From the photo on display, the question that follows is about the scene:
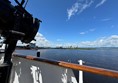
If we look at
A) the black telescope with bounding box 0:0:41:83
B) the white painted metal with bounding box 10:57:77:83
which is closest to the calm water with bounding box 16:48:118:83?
the white painted metal with bounding box 10:57:77:83

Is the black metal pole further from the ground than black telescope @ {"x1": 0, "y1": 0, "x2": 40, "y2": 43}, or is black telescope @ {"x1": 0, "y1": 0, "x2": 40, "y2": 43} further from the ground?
black telescope @ {"x1": 0, "y1": 0, "x2": 40, "y2": 43}

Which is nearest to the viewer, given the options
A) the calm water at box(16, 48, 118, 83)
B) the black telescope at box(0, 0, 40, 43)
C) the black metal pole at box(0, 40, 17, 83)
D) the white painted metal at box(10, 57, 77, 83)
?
the black telescope at box(0, 0, 40, 43)

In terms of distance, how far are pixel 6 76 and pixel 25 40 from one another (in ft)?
1.19

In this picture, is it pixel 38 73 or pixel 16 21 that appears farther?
pixel 38 73

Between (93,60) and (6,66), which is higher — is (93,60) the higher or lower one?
the lower one

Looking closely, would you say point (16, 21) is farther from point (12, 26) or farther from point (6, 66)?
point (6, 66)

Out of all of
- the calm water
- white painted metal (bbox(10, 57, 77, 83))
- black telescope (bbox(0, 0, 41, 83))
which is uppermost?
black telescope (bbox(0, 0, 41, 83))

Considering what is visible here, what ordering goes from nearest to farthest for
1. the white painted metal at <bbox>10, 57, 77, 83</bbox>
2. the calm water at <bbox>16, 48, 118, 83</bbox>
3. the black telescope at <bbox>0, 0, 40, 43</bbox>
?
1. the black telescope at <bbox>0, 0, 40, 43</bbox>
2. the white painted metal at <bbox>10, 57, 77, 83</bbox>
3. the calm water at <bbox>16, 48, 118, 83</bbox>

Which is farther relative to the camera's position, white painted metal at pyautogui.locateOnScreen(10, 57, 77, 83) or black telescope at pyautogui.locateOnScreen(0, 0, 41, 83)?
white painted metal at pyautogui.locateOnScreen(10, 57, 77, 83)

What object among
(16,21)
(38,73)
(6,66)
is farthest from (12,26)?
(38,73)

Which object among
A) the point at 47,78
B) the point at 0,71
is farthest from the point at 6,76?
the point at 47,78

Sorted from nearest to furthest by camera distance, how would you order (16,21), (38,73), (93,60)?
(16,21) < (38,73) < (93,60)

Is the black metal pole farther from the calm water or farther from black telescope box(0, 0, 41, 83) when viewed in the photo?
the calm water

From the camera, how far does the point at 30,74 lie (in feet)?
5.69
